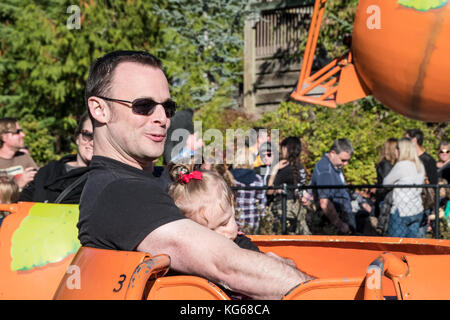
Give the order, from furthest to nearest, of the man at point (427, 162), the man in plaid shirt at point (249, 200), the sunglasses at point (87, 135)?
1. the man at point (427, 162)
2. the man in plaid shirt at point (249, 200)
3. the sunglasses at point (87, 135)

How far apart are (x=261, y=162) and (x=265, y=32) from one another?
6.73 metres

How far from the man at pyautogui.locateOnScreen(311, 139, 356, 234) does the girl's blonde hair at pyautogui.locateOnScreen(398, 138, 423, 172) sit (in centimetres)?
56

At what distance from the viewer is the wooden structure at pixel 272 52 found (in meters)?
13.1

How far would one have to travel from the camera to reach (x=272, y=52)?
13.5 m

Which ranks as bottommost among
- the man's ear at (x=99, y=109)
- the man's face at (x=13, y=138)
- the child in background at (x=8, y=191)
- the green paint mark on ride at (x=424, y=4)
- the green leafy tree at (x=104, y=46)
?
the child in background at (x=8, y=191)

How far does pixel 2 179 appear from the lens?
4973 millimetres

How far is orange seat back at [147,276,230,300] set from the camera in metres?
1.67

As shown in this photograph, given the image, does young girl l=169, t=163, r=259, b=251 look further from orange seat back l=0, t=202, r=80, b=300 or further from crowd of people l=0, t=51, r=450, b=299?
orange seat back l=0, t=202, r=80, b=300

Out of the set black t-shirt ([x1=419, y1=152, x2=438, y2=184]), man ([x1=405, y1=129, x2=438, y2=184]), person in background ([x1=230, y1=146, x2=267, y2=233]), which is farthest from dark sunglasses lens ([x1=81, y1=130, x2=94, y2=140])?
black t-shirt ([x1=419, y1=152, x2=438, y2=184])

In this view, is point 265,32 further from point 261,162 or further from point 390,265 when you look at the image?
point 390,265

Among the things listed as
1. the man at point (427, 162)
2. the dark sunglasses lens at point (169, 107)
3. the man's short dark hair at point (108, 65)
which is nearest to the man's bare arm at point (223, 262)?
the dark sunglasses lens at point (169, 107)

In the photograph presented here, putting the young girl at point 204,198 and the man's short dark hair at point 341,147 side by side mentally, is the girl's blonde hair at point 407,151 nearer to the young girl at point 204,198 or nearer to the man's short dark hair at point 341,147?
the man's short dark hair at point 341,147

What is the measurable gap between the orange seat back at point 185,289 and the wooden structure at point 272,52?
1154cm

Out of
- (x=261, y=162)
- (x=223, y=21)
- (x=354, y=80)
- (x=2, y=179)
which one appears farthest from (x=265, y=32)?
(x=354, y=80)
